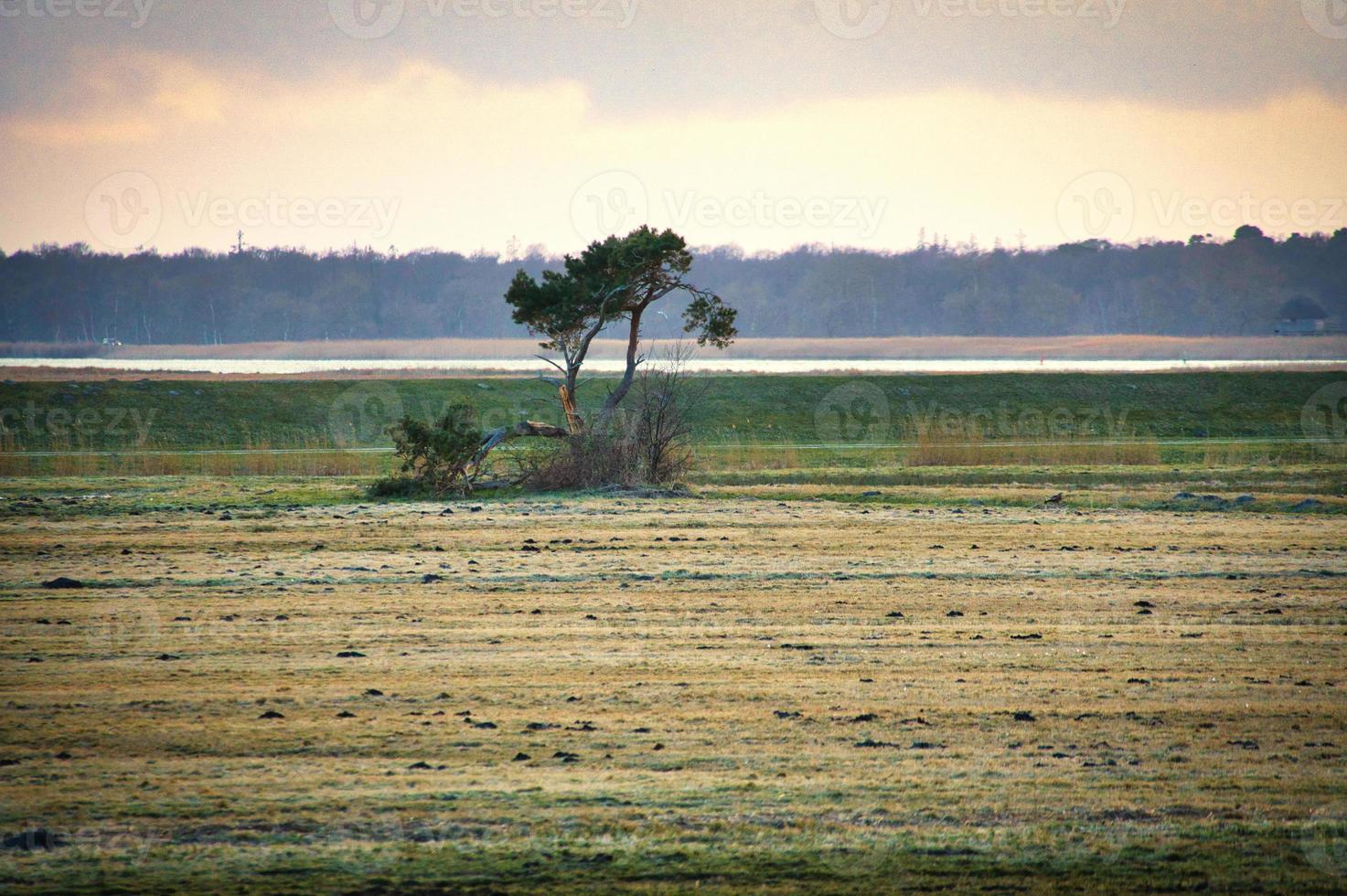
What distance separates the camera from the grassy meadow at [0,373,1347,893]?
18.7ft

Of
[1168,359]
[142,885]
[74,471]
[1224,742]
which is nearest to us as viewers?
[142,885]

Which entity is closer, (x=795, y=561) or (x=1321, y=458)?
(x=795, y=561)

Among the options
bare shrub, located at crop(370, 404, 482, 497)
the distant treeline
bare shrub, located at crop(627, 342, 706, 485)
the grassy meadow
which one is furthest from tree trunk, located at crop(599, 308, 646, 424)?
the distant treeline

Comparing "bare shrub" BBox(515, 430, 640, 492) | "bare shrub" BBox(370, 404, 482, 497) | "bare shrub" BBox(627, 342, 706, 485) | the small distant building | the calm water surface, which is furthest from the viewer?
the small distant building

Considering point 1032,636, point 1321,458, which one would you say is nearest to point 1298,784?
point 1032,636

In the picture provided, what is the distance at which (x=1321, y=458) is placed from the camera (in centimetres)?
3162

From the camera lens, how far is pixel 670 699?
830 centimetres

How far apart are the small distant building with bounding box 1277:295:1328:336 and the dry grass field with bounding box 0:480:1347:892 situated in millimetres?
113873

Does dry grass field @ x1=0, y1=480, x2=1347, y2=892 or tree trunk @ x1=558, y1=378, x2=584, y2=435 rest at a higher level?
tree trunk @ x1=558, y1=378, x2=584, y2=435

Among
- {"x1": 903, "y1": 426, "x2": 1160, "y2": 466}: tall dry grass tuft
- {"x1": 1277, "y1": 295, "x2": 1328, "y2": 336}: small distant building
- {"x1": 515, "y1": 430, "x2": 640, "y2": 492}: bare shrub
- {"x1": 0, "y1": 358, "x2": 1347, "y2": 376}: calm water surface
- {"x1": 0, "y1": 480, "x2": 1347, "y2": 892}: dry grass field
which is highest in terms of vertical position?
→ {"x1": 1277, "y1": 295, "x2": 1328, "y2": 336}: small distant building

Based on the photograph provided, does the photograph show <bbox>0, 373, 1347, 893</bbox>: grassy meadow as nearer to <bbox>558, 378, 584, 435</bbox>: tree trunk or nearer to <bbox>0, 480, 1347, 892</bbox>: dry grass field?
<bbox>0, 480, 1347, 892</bbox>: dry grass field

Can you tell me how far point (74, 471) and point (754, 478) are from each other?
16.5 m

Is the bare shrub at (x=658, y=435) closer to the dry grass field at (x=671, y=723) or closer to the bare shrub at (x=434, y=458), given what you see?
the bare shrub at (x=434, y=458)

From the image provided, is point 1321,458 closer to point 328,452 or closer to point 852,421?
point 852,421
